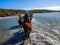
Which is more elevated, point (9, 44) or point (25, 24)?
point (25, 24)

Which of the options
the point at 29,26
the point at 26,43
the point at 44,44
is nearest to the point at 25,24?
the point at 29,26

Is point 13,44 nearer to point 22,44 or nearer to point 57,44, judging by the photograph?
point 22,44

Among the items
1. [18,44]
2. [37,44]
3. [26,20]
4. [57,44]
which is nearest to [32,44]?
[37,44]

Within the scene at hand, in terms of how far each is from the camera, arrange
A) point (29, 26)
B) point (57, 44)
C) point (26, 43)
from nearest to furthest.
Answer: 1. point (57, 44)
2. point (26, 43)
3. point (29, 26)

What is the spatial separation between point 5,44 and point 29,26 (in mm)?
2633

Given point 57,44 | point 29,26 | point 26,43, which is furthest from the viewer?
point 29,26

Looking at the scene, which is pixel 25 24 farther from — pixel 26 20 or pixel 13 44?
pixel 13 44

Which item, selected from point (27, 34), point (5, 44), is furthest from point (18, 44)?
point (27, 34)

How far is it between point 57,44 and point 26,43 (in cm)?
239

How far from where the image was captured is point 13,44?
10.5m

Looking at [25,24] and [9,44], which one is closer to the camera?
[9,44]

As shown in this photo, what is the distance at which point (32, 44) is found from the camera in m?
9.93

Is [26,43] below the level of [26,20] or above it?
below

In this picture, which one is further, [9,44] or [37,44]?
[9,44]
